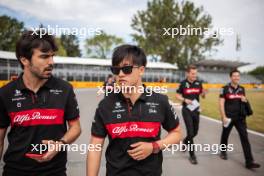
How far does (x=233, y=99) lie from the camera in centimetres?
645

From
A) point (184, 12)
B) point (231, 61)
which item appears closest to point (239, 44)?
point (231, 61)

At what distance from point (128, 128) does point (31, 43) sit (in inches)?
50.5

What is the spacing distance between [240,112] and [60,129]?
4.72 metres

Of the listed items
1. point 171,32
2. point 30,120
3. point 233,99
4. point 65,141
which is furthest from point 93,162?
point 171,32

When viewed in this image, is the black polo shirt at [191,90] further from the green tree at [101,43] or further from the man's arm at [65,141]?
the green tree at [101,43]

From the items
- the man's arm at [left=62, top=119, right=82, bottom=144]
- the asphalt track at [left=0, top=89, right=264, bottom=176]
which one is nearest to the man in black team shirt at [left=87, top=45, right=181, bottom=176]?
the man's arm at [left=62, top=119, right=82, bottom=144]

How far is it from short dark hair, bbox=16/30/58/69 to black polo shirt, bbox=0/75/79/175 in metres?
0.30

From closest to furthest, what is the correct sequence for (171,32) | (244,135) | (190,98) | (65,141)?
(65,141), (244,135), (190,98), (171,32)

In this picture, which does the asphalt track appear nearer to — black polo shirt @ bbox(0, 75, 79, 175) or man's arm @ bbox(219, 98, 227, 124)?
man's arm @ bbox(219, 98, 227, 124)

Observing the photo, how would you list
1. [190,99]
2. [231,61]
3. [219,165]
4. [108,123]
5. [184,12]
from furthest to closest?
[231,61] < [184,12] < [190,99] < [219,165] < [108,123]

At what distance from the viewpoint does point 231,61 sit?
73875 millimetres

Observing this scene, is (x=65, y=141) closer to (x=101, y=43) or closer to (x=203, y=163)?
(x=203, y=163)

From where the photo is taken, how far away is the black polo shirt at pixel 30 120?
8.50 ft

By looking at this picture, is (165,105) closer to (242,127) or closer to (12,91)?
(12,91)
